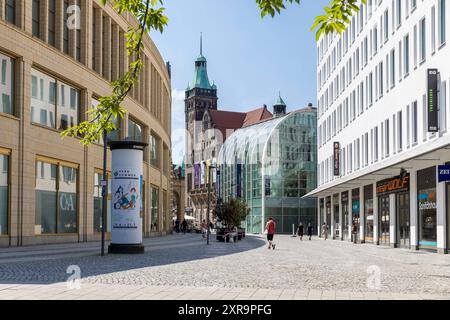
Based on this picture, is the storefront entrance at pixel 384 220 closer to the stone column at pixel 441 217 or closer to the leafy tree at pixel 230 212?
the stone column at pixel 441 217

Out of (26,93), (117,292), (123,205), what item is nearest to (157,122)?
(26,93)

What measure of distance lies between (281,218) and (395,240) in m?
44.6

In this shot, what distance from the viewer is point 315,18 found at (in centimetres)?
598

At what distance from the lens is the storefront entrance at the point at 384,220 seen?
40000 mm

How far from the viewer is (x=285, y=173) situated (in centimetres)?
8381

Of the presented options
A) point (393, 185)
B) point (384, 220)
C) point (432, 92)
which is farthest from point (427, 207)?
point (384, 220)

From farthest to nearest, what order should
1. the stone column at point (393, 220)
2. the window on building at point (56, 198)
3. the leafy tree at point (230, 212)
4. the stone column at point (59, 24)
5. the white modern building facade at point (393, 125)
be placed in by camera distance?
the leafy tree at point (230, 212), the stone column at point (393, 220), the stone column at point (59, 24), the window on building at point (56, 198), the white modern building facade at point (393, 125)

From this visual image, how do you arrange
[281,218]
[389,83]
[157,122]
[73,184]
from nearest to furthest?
[73,184] → [389,83] → [157,122] → [281,218]

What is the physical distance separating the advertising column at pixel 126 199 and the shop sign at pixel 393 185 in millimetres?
15613

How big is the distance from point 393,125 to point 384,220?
20.5 feet

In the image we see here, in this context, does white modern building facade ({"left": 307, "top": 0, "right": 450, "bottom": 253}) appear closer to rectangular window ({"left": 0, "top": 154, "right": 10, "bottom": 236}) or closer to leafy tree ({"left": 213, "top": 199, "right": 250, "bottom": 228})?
leafy tree ({"left": 213, "top": 199, "right": 250, "bottom": 228})

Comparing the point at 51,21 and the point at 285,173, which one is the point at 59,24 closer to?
the point at 51,21

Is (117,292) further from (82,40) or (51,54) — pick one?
(82,40)

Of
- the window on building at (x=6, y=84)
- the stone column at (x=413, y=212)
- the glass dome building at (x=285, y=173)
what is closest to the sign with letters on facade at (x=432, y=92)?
the stone column at (x=413, y=212)
